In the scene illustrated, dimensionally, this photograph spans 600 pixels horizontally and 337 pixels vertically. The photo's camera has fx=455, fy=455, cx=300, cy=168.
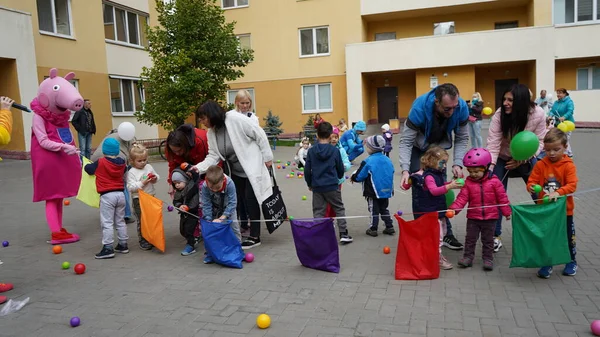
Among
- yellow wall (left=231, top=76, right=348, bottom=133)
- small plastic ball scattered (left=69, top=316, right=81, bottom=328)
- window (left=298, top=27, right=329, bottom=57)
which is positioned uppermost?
window (left=298, top=27, right=329, bottom=57)

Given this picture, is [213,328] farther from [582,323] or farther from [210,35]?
[210,35]

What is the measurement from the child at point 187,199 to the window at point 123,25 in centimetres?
1639

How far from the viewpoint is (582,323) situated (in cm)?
352

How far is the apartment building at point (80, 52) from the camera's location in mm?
15484

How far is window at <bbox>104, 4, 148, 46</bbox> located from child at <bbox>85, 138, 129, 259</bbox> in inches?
631

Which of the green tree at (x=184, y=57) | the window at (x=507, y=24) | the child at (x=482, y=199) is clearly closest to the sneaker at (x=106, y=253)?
the child at (x=482, y=199)

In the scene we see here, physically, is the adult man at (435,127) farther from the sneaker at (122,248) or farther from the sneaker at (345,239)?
the sneaker at (122,248)

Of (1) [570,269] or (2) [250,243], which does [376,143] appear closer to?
(2) [250,243]

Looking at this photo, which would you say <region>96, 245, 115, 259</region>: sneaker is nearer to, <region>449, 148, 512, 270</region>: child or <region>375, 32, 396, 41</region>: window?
<region>449, 148, 512, 270</region>: child

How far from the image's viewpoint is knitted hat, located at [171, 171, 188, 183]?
229 inches

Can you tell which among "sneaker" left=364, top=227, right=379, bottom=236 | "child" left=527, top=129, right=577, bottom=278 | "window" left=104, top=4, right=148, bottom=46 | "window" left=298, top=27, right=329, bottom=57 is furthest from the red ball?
"window" left=298, top=27, right=329, bottom=57

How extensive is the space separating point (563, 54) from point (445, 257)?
22049 millimetres

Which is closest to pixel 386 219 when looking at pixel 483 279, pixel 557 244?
pixel 483 279

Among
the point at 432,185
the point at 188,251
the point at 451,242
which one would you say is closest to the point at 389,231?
the point at 451,242
